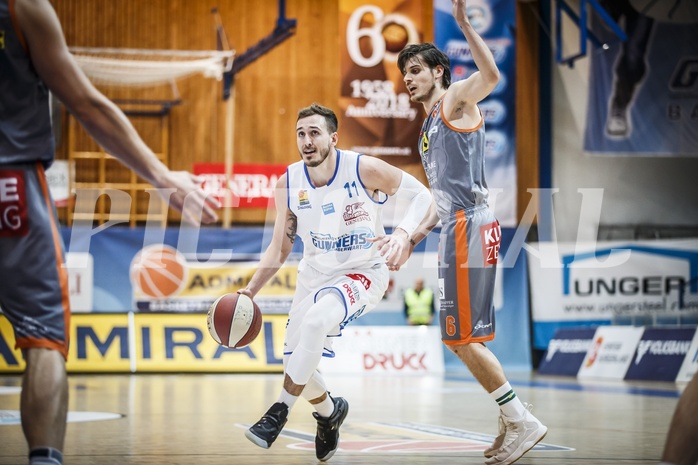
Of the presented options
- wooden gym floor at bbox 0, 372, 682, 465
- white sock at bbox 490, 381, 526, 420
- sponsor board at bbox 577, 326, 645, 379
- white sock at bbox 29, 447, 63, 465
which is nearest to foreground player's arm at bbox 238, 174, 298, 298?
wooden gym floor at bbox 0, 372, 682, 465

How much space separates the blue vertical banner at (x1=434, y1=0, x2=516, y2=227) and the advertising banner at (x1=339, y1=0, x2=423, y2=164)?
2792 mm

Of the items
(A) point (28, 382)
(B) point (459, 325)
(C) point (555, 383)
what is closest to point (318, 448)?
(B) point (459, 325)

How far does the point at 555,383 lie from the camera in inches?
508

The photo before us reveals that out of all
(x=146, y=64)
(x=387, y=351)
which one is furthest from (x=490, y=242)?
(x=146, y=64)

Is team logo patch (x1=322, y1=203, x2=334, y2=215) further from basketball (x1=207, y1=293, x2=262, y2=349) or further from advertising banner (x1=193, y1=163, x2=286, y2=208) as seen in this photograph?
advertising banner (x1=193, y1=163, x2=286, y2=208)

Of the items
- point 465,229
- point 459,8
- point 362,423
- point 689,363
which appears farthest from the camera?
point 689,363

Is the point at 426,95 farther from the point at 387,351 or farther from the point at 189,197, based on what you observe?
the point at 387,351

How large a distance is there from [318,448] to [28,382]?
8.33 feet

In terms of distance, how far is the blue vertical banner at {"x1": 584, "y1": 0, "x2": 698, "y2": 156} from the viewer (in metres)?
16.1

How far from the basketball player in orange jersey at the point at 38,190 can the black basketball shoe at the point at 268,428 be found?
1873 millimetres

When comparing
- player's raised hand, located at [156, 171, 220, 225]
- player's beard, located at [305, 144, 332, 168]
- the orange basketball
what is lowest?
the orange basketball

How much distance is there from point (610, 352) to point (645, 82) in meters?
5.10

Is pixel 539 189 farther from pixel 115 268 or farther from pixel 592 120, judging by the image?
pixel 115 268

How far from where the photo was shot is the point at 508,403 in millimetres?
5508
